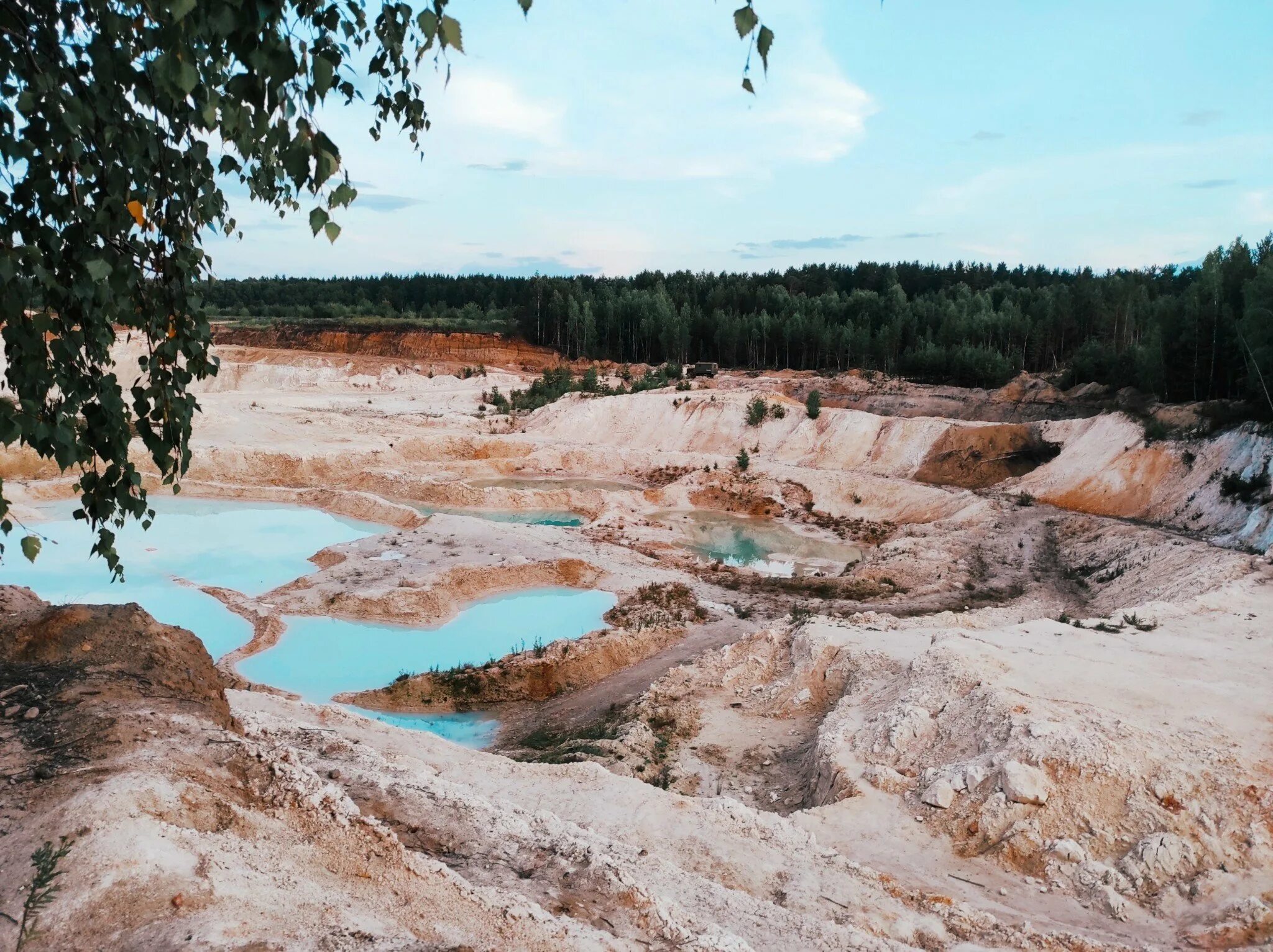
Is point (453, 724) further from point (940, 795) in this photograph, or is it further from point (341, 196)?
point (341, 196)

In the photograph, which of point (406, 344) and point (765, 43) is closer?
point (765, 43)

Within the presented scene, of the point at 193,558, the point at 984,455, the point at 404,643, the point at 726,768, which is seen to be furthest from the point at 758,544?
the point at 726,768

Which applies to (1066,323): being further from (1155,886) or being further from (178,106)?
(178,106)

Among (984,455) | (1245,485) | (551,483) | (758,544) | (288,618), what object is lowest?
(758,544)

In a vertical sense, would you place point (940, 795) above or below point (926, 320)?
below

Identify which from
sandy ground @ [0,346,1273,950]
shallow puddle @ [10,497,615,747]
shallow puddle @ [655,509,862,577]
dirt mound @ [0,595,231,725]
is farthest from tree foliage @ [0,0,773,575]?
shallow puddle @ [655,509,862,577]

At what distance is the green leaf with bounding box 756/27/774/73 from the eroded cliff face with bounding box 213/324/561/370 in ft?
223

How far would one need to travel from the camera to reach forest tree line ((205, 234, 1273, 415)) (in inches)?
1193

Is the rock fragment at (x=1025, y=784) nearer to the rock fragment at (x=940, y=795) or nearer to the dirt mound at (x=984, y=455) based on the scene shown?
the rock fragment at (x=940, y=795)

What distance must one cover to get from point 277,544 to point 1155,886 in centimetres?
2334

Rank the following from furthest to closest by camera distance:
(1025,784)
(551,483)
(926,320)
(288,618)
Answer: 1. (926,320)
2. (551,483)
3. (288,618)
4. (1025,784)

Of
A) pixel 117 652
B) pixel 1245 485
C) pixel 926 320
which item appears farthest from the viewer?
pixel 926 320

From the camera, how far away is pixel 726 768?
10711mm

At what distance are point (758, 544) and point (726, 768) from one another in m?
18.2
